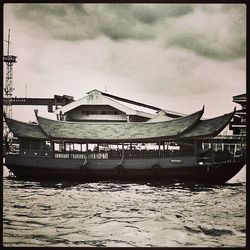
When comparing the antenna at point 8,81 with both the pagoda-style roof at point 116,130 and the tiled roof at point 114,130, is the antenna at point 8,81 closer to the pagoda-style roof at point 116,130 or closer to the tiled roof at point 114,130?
the pagoda-style roof at point 116,130

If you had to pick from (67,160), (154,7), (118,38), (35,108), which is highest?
(154,7)

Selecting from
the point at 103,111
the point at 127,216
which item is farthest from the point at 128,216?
the point at 103,111

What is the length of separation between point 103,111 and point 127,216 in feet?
3.08

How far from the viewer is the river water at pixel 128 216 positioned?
2348mm

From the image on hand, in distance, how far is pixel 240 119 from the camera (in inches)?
99.6

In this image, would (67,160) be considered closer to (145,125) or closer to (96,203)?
(96,203)

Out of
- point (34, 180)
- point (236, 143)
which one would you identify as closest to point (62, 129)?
point (34, 180)

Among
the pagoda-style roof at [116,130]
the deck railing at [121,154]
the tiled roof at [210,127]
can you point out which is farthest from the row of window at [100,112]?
the tiled roof at [210,127]

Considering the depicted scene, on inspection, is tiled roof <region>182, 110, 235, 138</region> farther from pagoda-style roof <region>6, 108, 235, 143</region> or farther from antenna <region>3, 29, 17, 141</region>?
antenna <region>3, 29, 17, 141</region>

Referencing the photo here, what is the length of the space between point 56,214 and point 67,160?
66cm

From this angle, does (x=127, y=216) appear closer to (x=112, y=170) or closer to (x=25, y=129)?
(x=112, y=170)

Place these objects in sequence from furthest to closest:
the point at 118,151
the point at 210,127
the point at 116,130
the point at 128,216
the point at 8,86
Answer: the point at 118,151 → the point at 116,130 → the point at 210,127 → the point at 8,86 → the point at 128,216

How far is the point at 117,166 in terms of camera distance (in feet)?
9.78

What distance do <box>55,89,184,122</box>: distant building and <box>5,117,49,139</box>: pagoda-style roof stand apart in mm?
306
